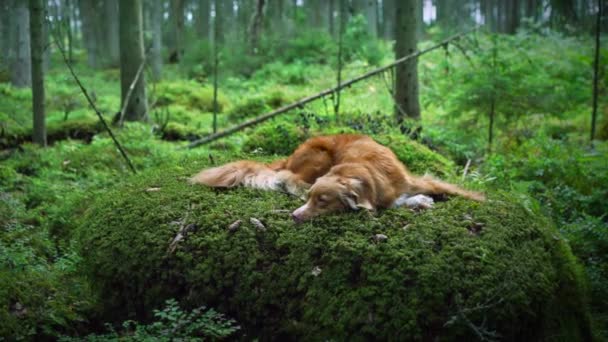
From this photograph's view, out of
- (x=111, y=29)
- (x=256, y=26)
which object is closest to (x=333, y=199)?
(x=256, y=26)

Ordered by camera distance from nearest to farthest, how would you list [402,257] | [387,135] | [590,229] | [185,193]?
1. [402,257]
2. [185,193]
3. [590,229]
4. [387,135]

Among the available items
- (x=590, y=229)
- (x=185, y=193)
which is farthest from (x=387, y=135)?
(x=185, y=193)

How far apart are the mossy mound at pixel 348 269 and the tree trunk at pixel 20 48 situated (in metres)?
13.2

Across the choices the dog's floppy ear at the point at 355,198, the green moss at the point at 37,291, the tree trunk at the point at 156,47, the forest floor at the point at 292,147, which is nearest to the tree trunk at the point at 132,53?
the forest floor at the point at 292,147

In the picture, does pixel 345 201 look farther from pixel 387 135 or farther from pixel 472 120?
pixel 472 120

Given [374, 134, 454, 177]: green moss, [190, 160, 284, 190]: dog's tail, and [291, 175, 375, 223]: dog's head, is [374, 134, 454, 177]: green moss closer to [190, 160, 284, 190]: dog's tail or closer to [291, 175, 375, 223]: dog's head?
[190, 160, 284, 190]: dog's tail

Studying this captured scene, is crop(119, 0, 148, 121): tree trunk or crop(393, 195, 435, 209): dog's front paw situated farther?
crop(119, 0, 148, 121): tree trunk

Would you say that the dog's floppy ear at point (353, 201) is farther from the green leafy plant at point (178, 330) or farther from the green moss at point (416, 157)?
the green moss at point (416, 157)

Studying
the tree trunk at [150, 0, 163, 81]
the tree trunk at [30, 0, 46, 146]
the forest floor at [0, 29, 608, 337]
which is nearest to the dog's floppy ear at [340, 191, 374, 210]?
the forest floor at [0, 29, 608, 337]

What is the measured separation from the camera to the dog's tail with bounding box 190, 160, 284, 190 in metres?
5.47

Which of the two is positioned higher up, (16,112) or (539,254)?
(16,112)

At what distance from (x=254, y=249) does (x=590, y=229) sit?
3855 millimetres

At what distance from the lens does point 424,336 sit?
342 cm

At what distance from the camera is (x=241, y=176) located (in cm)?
552
